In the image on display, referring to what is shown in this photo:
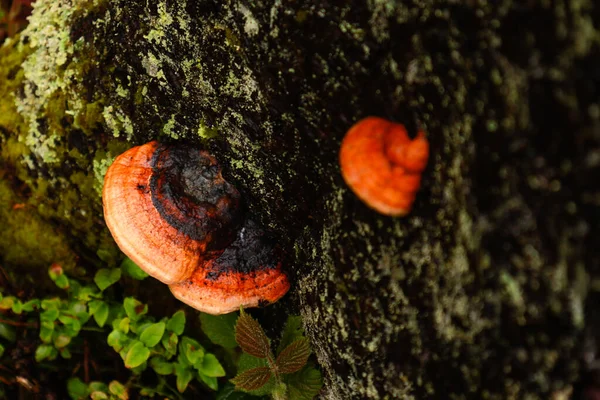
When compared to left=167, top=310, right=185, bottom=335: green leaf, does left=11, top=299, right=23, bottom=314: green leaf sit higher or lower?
higher

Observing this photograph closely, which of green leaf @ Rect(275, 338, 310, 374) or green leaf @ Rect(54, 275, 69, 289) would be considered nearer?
green leaf @ Rect(275, 338, 310, 374)

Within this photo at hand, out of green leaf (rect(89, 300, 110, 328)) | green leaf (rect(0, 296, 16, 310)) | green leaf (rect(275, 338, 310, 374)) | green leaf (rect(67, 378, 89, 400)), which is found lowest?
green leaf (rect(67, 378, 89, 400))

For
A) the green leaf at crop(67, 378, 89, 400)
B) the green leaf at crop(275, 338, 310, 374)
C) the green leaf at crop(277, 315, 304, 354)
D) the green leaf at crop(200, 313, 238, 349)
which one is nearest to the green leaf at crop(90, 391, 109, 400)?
the green leaf at crop(67, 378, 89, 400)

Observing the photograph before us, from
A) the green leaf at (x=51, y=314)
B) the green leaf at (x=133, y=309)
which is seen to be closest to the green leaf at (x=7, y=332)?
the green leaf at (x=51, y=314)

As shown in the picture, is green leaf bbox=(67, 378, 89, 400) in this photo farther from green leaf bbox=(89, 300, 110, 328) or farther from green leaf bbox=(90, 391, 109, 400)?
green leaf bbox=(89, 300, 110, 328)

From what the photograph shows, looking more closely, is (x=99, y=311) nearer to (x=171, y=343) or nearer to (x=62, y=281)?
(x=62, y=281)

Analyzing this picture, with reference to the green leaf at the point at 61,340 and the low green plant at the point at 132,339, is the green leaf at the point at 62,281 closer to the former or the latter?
the low green plant at the point at 132,339

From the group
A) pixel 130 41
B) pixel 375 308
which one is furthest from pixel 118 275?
pixel 375 308
